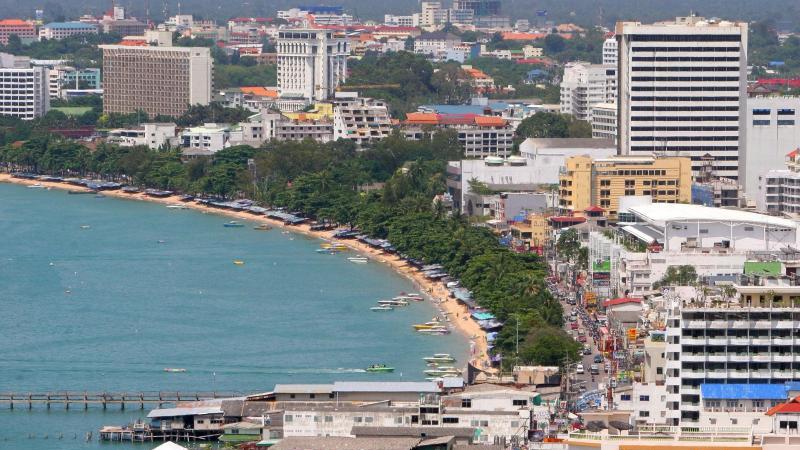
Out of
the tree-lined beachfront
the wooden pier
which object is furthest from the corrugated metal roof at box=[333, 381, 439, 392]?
the tree-lined beachfront

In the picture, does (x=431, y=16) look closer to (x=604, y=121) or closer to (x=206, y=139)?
(x=206, y=139)

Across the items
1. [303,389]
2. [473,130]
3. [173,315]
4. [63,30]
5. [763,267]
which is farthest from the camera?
[63,30]

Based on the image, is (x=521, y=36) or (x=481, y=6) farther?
(x=481, y=6)

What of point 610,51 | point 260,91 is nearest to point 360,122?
point 610,51

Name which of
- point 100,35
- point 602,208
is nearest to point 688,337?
point 602,208

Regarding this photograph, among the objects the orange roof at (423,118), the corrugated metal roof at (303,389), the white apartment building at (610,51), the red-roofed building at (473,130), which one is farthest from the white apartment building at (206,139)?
the corrugated metal roof at (303,389)

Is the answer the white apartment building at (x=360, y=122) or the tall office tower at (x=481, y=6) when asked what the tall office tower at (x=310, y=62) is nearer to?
the white apartment building at (x=360, y=122)

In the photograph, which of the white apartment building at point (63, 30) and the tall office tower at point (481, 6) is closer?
the white apartment building at point (63, 30)
